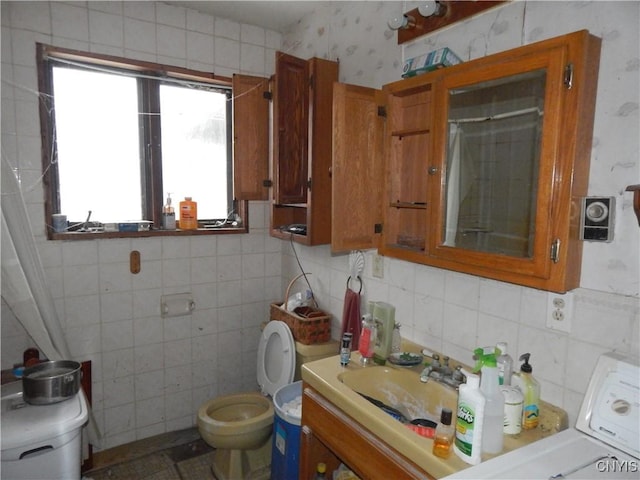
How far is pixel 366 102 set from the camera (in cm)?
162

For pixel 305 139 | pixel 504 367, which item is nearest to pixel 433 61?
pixel 305 139

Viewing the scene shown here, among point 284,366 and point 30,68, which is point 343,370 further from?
point 30,68

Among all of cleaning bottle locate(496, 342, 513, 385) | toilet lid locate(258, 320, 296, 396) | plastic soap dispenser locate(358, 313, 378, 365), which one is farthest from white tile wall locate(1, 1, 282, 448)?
cleaning bottle locate(496, 342, 513, 385)

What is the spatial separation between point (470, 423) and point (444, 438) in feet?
0.28

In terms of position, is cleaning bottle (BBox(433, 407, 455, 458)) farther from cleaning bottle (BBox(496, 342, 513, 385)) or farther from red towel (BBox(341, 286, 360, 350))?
red towel (BBox(341, 286, 360, 350))

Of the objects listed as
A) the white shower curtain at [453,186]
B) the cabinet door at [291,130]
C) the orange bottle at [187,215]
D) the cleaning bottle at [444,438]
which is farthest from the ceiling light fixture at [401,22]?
the orange bottle at [187,215]

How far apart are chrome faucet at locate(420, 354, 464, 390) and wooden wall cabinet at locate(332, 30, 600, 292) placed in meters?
0.38

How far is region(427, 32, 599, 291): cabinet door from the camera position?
1.02 metres

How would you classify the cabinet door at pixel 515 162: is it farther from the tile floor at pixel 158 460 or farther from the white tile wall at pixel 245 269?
the tile floor at pixel 158 460

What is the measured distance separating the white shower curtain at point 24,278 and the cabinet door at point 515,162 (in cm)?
164

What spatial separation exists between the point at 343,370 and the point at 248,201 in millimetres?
1357

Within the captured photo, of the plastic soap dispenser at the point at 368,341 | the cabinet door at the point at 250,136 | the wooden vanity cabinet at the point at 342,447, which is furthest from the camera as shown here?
the cabinet door at the point at 250,136

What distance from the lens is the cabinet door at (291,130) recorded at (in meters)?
1.96

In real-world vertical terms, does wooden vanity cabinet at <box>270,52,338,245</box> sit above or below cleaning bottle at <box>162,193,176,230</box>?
above
